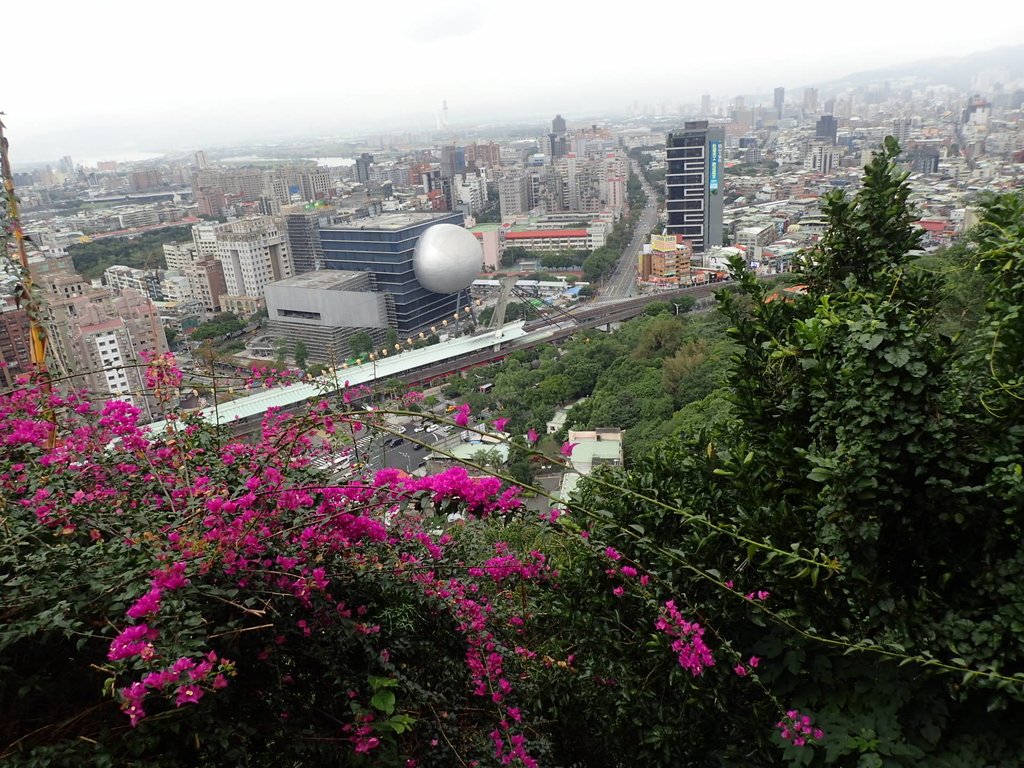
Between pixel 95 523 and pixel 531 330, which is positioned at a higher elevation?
pixel 95 523

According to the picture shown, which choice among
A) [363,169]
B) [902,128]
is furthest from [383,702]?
[902,128]

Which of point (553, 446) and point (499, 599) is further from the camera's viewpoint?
point (553, 446)

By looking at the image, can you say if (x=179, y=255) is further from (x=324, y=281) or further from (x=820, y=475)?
(x=820, y=475)

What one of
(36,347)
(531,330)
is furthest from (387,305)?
(36,347)

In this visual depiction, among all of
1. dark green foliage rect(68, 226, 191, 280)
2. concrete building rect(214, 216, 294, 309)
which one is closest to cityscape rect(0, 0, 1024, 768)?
concrete building rect(214, 216, 294, 309)

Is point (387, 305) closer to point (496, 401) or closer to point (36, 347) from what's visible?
point (496, 401)

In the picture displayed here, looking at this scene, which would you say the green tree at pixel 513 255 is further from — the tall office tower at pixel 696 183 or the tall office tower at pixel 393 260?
the tall office tower at pixel 393 260

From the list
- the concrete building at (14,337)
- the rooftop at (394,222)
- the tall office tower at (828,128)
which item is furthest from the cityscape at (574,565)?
the tall office tower at (828,128)
